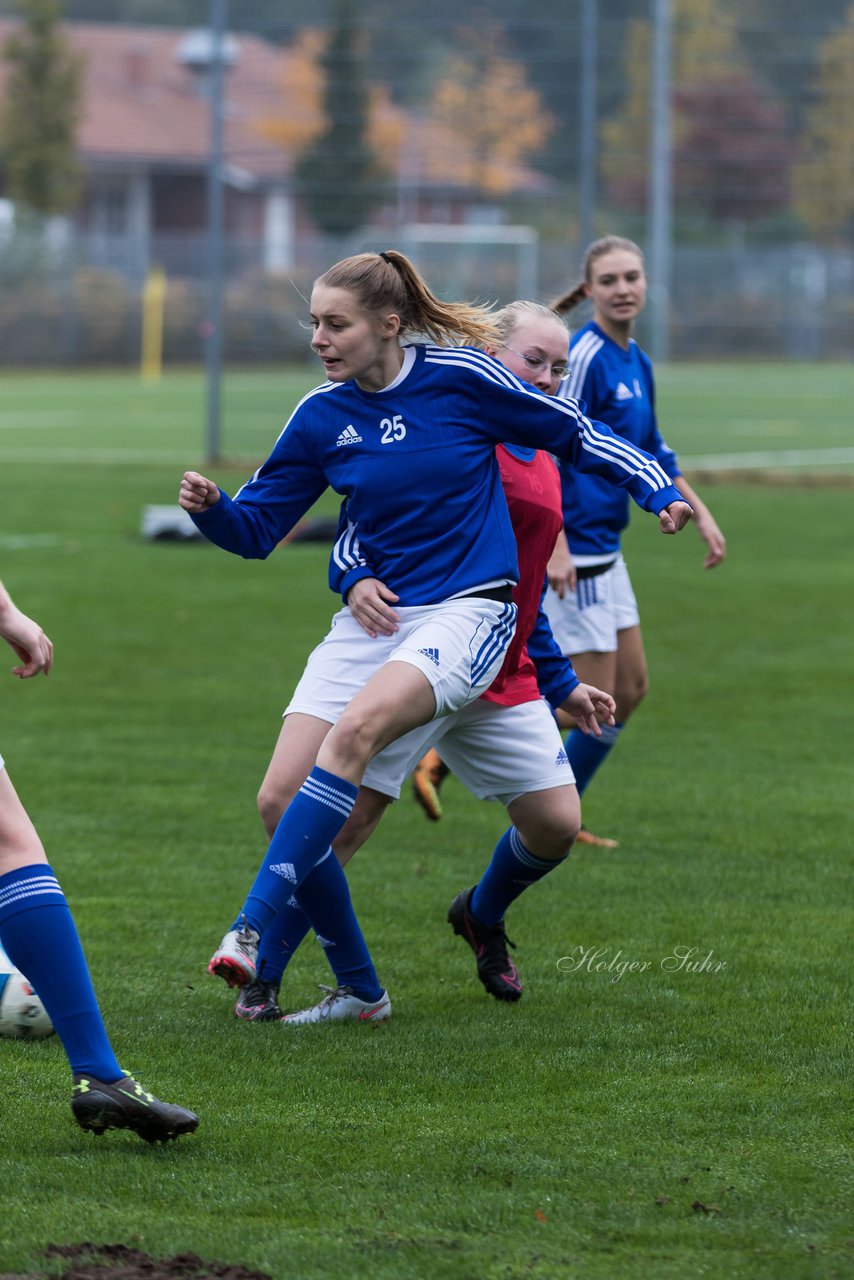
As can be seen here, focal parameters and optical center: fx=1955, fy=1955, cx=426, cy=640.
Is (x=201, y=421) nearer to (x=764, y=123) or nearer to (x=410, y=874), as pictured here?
(x=764, y=123)

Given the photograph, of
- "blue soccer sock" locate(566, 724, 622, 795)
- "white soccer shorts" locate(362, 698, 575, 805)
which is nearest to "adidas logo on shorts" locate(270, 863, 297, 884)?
"white soccer shorts" locate(362, 698, 575, 805)

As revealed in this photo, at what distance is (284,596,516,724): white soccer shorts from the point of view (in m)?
4.42

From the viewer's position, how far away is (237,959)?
4098mm

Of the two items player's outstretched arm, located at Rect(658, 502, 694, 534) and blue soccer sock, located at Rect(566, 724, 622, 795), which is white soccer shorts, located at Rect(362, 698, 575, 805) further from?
blue soccer sock, located at Rect(566, 724, 622, 795)

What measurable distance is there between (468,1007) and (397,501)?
1.32 metres

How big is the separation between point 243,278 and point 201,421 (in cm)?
708

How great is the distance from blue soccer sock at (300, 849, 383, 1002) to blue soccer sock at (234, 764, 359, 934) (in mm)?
162

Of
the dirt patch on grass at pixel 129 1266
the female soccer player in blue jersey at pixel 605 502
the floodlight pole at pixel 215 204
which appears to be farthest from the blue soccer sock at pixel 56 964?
the floodlight pole at pixel 215 204

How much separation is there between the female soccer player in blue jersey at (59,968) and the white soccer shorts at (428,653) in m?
0.98

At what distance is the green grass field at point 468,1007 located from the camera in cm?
345

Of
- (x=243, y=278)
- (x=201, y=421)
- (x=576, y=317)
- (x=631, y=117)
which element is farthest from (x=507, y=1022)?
(x=243, y=278)

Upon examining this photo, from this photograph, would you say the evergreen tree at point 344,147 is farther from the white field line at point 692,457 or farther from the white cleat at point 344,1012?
the white cleat at point 344,1012

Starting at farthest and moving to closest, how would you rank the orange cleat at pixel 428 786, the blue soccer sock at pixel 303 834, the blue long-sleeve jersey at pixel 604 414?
the orange cleat at pixel 428 786
the blue long-sleeve jersey at pixel 604 414
the blue soccer sock at pixel 303 834

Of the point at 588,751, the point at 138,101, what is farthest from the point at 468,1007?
the point at 138,101
